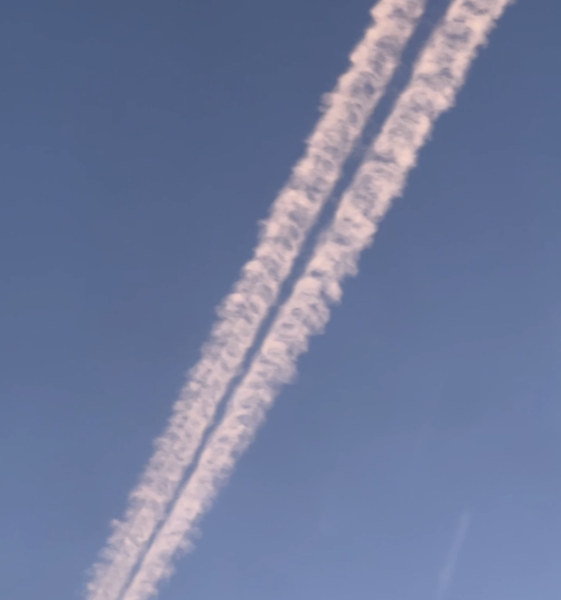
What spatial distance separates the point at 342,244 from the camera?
752 centimetres

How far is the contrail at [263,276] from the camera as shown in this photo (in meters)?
7.16

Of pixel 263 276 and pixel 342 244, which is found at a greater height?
pixel 342 244

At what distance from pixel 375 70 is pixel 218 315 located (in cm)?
275

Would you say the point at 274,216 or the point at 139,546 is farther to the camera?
the point at 139,546

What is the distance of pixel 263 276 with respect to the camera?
766 centimetres

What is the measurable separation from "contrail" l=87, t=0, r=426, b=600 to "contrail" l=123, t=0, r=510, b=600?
0.17 m

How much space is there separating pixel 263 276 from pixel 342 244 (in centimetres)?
81

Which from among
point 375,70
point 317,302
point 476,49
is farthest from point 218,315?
point 476,49

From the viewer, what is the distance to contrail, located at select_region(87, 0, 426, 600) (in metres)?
7.16

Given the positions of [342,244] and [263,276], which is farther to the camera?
[263,276]

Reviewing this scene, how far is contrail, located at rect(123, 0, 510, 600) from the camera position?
7125mm

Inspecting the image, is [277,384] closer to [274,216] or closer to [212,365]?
[212,365]

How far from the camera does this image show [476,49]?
7.25m

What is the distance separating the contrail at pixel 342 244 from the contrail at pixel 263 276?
17 centimetres
